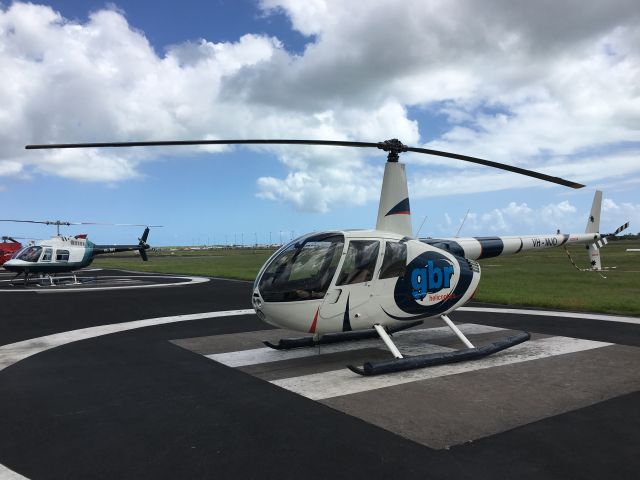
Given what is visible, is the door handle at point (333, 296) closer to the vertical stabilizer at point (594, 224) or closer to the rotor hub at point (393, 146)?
the rotor hub at point (393, 146)

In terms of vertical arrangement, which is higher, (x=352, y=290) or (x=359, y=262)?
(x=359, y=262)

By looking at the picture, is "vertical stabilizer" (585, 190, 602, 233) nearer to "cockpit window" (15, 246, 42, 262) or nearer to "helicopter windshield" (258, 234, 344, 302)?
"helicopter windshield" (258, 234, 344, 302)

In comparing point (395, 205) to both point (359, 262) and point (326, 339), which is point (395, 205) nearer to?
point (359, 262)

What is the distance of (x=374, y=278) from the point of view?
26.7 ft

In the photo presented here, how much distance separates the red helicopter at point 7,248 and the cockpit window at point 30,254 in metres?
17.5

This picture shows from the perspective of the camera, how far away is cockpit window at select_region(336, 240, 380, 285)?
785 cm

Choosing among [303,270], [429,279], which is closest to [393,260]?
[429,279]

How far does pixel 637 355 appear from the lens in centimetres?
849

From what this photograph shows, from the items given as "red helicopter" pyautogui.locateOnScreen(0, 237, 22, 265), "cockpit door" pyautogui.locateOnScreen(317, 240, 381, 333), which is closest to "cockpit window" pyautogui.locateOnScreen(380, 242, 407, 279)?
"cockpit door" pyautogui.locateOnScreen(317, 240, 381, 333)

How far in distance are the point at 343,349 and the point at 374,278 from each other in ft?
6.85

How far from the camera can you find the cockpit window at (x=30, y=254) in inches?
932

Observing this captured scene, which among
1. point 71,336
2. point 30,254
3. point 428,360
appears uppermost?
point 30,254

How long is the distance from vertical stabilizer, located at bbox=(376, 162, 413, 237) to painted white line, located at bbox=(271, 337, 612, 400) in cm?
270

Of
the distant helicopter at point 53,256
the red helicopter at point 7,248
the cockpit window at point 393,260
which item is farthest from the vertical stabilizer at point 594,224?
the red helicopter at point 7,248
